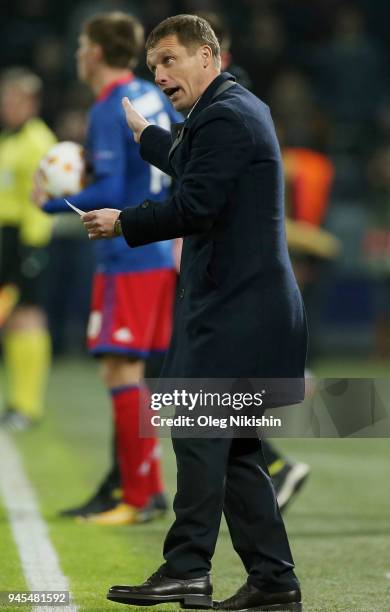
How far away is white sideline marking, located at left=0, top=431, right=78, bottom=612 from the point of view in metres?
4.78

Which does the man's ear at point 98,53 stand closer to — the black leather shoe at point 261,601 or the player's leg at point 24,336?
the black leather shoe at point 261,601

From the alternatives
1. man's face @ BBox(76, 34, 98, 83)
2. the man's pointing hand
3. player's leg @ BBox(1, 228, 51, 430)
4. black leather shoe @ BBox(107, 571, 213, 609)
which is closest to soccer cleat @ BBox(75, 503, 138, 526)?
man's face @ BBox(76, 34, 98, 83)

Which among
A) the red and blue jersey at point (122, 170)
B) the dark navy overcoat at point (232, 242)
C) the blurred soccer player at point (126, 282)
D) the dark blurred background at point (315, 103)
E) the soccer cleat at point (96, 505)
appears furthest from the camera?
the dark blurred background at point (315, 103)

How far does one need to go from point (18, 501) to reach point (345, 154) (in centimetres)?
1040

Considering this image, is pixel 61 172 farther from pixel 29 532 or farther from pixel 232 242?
pixel 232 242

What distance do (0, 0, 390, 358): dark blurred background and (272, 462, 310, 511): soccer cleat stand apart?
6685 millimetres

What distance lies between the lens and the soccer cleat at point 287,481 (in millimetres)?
6414

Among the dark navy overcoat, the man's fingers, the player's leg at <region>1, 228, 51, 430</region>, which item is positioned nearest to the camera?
the dark navy overcoat

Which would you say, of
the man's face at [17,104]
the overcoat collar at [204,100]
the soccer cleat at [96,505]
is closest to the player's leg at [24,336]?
the man's face at [17,104]

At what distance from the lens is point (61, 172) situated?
5.90 metres

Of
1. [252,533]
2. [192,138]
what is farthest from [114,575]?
[192,138]

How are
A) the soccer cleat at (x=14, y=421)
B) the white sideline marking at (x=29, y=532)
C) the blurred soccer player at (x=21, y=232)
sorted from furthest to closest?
the blurred soccer player at (x=21, y=232)
the soccer cleat at (x=14, y=421)
the white sideline marking at (x=29, y=532)

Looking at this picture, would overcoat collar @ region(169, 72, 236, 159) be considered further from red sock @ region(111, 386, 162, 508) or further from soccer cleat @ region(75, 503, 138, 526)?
soccer cleat @ region(75, 503, 138, 526)

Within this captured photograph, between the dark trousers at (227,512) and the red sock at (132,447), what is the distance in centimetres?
186
